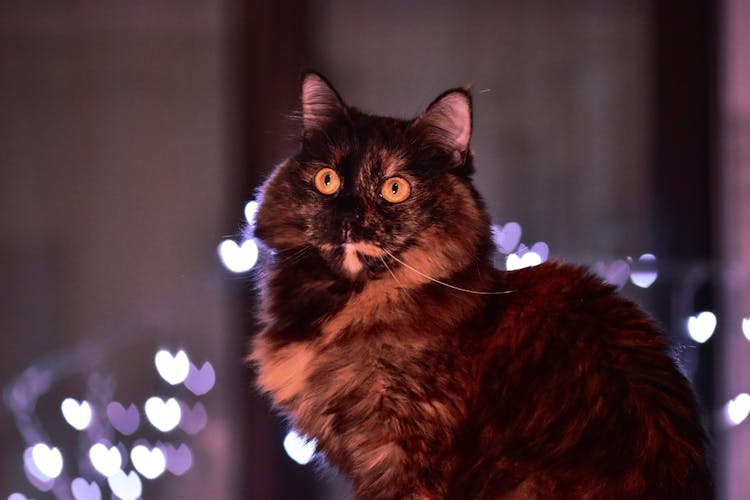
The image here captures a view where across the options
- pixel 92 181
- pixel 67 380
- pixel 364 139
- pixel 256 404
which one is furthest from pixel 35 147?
pixel 364 139

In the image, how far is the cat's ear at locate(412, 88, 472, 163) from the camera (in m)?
1.20

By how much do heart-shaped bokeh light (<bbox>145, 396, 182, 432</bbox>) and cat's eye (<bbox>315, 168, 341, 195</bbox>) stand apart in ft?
5.13

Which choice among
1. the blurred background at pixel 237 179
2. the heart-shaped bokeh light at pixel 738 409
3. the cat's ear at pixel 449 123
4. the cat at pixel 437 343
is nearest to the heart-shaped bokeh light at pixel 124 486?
the blurred background at pixel 237 179

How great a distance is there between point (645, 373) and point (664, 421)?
0.07 metres

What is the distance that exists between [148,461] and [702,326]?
1.84 m

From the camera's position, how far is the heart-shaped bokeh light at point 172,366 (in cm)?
253

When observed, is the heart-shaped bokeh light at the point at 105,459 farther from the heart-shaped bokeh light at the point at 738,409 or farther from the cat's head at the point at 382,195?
the heart-shaped bokeh light at the point at 738,409

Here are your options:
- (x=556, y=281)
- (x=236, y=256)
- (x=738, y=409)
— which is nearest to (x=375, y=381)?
(x=556, y=281)

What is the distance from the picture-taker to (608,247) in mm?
2555

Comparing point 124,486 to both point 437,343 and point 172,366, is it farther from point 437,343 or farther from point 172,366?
point 437,343

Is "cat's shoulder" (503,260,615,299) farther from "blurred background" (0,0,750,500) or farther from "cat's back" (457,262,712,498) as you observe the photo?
"blurred background" (0,0,750,500)

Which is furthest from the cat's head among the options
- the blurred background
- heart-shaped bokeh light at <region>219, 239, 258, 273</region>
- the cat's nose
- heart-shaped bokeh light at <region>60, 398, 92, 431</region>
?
heart-shaped bokeh light at <region>60, 398, 92, 431</region>

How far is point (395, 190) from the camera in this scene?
1.20m

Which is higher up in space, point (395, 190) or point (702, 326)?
point (395, 190)
